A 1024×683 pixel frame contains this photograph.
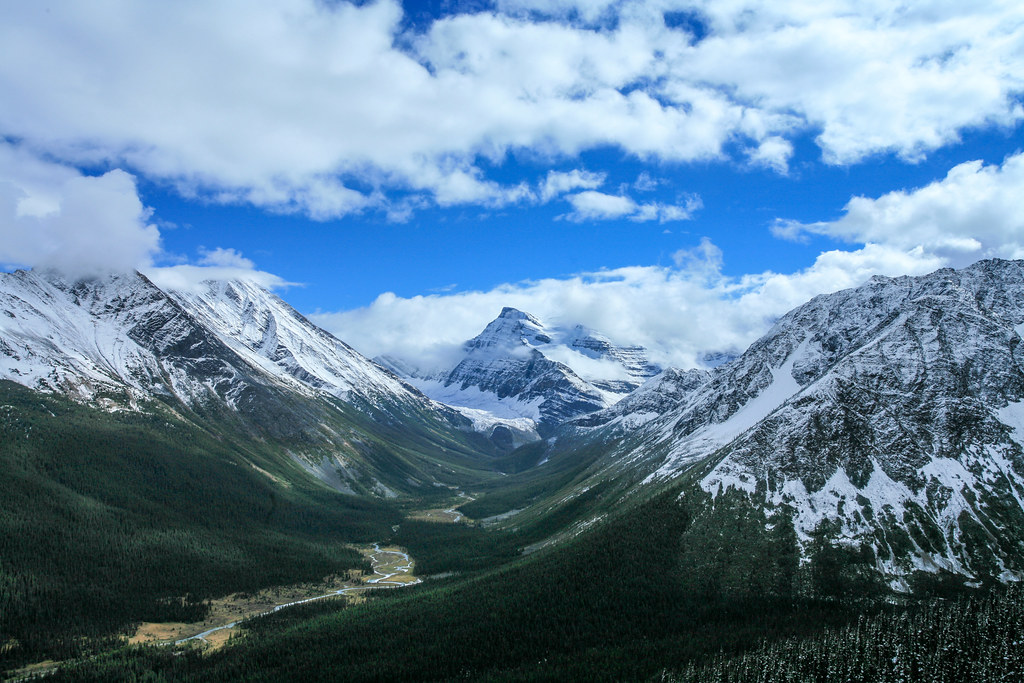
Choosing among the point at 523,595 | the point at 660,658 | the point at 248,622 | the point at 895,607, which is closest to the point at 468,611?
the point at 523,595

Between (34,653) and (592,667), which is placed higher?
(34,653)

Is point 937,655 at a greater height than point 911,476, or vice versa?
point 911,476

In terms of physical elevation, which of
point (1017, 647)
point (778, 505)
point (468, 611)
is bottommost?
point (1017, 647)

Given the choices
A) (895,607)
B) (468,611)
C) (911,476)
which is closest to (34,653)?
(468,611)

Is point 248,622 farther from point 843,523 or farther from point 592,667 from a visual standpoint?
point 843,523

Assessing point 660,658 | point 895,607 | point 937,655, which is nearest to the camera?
point 937,655

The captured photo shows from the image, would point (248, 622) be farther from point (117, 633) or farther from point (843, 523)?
point (843, 523)

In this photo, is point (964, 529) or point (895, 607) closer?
point (895, 607)

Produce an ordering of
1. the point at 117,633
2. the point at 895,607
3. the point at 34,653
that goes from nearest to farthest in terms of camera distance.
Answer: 1. the point at 895,607
2. the point at 34,653
3. the point at 117,633

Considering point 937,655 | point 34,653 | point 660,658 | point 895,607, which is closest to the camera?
point 937,655
